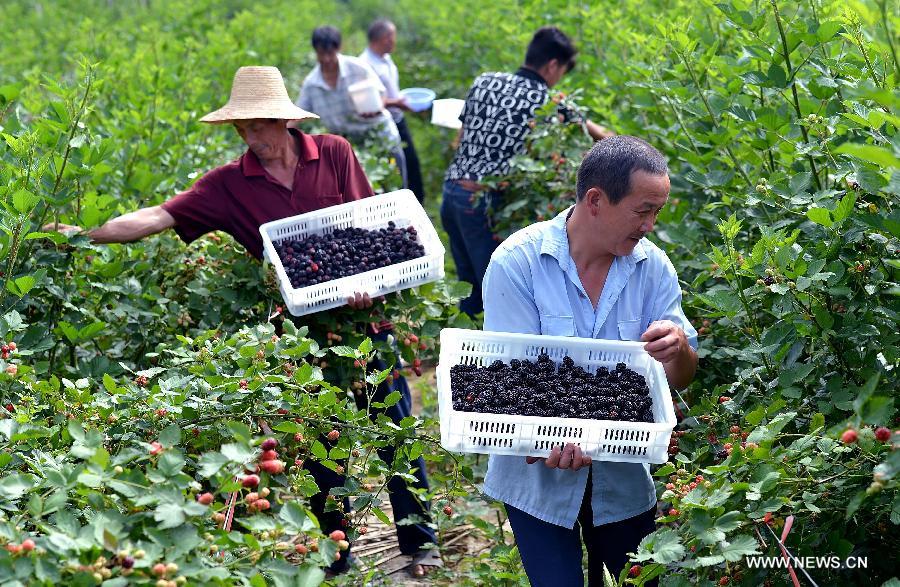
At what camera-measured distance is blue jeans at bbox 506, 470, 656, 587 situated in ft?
9.74

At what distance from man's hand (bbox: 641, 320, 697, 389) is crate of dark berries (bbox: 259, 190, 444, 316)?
3.83 feet

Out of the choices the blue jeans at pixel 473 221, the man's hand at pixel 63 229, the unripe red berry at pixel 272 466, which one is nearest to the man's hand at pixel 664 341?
the unripe red berry at pixel 272 466

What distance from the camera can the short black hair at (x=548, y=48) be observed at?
219 inches

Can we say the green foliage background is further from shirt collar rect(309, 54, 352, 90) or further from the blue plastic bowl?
the blue plastic bowl

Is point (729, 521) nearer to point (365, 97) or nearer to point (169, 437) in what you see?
point (169, 437)

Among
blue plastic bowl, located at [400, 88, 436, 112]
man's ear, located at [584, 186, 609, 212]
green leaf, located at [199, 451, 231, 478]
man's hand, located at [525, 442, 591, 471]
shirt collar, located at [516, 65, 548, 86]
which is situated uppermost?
man's ear, located at [584, 186, 609, 212]

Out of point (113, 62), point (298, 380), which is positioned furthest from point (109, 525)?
point (113, 62)

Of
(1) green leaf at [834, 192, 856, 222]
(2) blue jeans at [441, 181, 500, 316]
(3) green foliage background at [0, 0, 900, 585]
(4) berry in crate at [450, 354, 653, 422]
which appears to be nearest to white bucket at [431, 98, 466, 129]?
(2) blue jeans at [441, 181, 500, 316]

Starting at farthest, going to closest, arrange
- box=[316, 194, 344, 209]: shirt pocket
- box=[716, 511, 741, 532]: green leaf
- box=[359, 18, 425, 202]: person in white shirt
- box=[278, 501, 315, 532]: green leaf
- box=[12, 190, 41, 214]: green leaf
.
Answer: box=[359, 18, 425, 202]: person in white shirt → box=[316, 194, 344, 209]: shirt pocket → box=[12, 190, 41, 214]: green leaf → box=[716, 511, 741, 532]: green leaf → box=[278, 501, 315, 532]: green leaf

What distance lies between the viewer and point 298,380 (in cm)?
294

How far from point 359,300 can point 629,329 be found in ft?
3.69

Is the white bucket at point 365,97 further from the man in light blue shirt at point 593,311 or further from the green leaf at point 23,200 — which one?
the man in light blue shirt at point 593,311

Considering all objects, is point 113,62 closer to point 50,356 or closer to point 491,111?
point 491,111

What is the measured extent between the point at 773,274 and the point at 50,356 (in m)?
2.62
